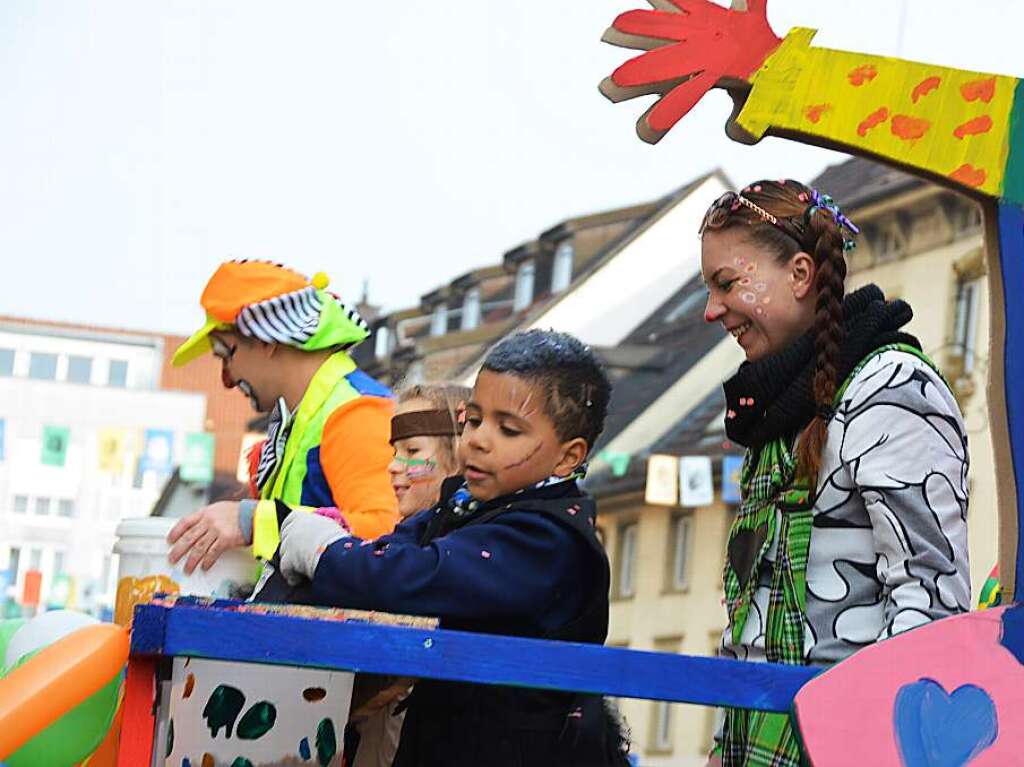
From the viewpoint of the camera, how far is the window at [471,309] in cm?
4209

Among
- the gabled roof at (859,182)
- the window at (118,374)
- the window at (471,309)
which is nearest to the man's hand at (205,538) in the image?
the gabled roof at (859,182)

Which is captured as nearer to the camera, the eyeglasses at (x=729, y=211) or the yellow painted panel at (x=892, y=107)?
the yellow painted panel at (x=892, y=107)

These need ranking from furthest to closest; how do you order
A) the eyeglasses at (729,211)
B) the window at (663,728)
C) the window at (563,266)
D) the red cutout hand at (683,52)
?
1. the window at (563,266)
2. the window at (663,728)
3. the eyeglasses at (729,211)
4. the red cutout hand at (683,52)

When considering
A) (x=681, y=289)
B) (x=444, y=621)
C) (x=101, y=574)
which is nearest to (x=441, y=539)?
(x=444, y=621)

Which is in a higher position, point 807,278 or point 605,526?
point 605,526

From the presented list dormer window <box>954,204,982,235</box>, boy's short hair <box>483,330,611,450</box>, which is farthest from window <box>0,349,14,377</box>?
boy's short hair <box>483,330,611,450</box>

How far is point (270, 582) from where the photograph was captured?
2.86 m

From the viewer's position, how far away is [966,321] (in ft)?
77.3

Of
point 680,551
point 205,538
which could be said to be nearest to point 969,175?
point 205,538

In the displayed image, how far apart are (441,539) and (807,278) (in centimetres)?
56

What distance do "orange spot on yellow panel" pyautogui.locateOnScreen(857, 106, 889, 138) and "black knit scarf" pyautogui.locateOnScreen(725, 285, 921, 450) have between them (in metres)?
0.43

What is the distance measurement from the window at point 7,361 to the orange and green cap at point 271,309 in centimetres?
6620

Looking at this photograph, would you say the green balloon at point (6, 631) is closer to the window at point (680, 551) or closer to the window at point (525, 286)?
the window at point (680, 551)

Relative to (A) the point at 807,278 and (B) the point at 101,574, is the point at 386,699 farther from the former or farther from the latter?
(B) the point at 101,574
